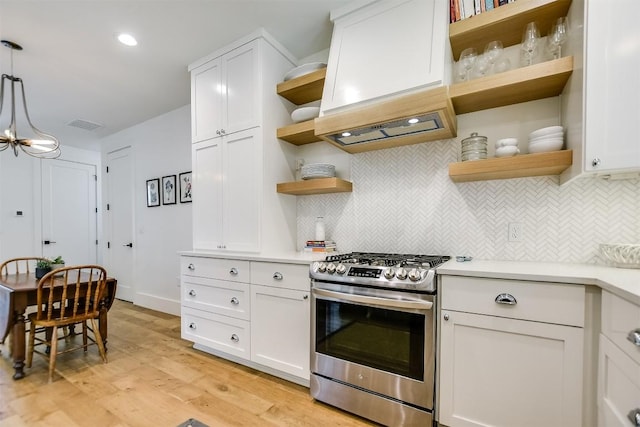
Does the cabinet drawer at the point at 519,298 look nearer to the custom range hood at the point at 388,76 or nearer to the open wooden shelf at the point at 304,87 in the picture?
the custom range hood at the point at 388,76

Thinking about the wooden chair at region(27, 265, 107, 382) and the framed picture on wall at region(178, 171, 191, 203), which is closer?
the wooden chair at region(27, 265, 107, 382)

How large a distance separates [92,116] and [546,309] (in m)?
5.41

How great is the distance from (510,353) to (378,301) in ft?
2.15

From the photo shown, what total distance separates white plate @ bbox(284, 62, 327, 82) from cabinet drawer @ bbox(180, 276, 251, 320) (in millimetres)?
1788

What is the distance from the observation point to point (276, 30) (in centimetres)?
239

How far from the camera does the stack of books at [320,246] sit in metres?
2.42

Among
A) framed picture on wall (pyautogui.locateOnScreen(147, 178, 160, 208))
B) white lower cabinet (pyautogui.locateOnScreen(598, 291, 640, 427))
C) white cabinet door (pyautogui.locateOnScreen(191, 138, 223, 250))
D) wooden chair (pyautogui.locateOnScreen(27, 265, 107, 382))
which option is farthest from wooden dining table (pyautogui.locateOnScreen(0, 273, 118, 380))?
white lower cabinet (pyautogui.locateOnScreen(598, 291, 640, 427))

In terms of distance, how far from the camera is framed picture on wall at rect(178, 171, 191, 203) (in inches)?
147

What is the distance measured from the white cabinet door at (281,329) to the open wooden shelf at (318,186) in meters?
0.83

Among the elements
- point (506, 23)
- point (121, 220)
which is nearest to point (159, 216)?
point (121, 220)

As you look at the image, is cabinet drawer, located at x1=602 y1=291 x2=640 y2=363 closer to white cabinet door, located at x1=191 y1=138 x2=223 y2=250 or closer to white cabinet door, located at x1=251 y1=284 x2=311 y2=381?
white cabinet door, located at x1=251 y1=284 x2=311 y2=381

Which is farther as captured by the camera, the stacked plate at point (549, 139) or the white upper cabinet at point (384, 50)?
the white upper cabinet at point (384, 50)

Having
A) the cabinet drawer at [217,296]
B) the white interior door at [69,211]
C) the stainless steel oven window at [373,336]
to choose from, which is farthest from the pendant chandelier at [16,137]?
the stainless steel oven window at [373,336]

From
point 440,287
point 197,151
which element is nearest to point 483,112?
point 440,287
